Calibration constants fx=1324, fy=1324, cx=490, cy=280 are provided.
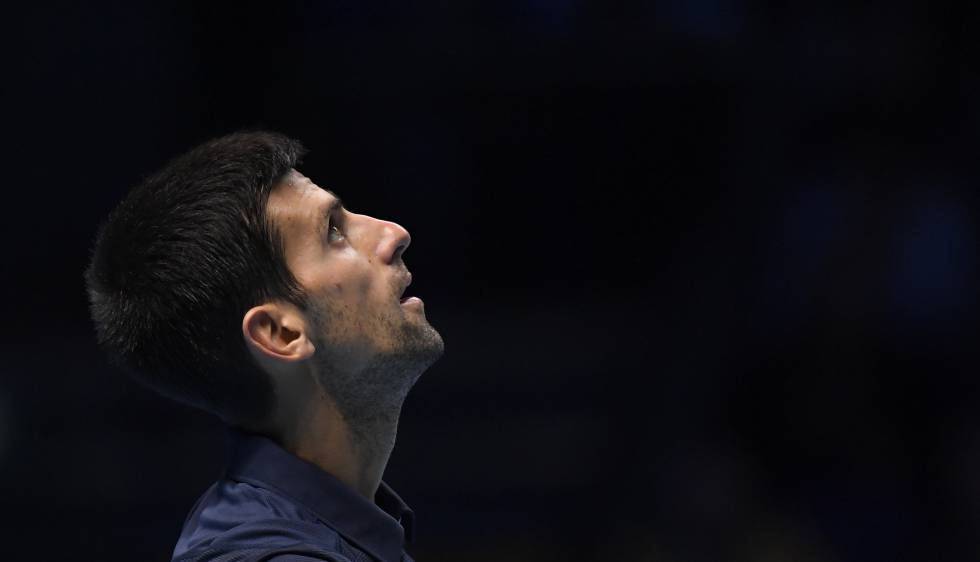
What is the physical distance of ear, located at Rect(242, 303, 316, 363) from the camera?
5.36ft

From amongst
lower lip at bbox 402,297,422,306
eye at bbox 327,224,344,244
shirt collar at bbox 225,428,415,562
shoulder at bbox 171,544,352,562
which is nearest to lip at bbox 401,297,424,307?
lower lip at bbox 402,297,422,306

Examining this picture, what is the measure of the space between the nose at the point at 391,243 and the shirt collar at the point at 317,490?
0.95 ft

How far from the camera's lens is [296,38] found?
14.0 ft

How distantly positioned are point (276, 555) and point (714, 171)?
3170mm

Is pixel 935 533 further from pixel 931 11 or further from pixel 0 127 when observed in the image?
pixel 0 127

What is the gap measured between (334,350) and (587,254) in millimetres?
2704

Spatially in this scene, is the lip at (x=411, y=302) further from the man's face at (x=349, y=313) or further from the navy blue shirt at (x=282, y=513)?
the navy blue shirt at (x=282, y=513)

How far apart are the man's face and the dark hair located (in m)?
0.03

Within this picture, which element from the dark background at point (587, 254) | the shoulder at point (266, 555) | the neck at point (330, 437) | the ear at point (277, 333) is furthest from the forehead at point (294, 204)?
the dark background at point (587, 254)

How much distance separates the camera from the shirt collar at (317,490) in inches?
63.8

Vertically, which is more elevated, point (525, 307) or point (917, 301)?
point (917, 301)

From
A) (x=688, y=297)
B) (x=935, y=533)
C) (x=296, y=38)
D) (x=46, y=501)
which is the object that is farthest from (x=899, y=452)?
(x=46, y=501)

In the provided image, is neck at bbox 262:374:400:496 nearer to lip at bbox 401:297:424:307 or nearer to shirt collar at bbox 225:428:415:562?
shirt collar at bbox 225:428:415:562

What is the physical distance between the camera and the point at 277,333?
1.65 metres
